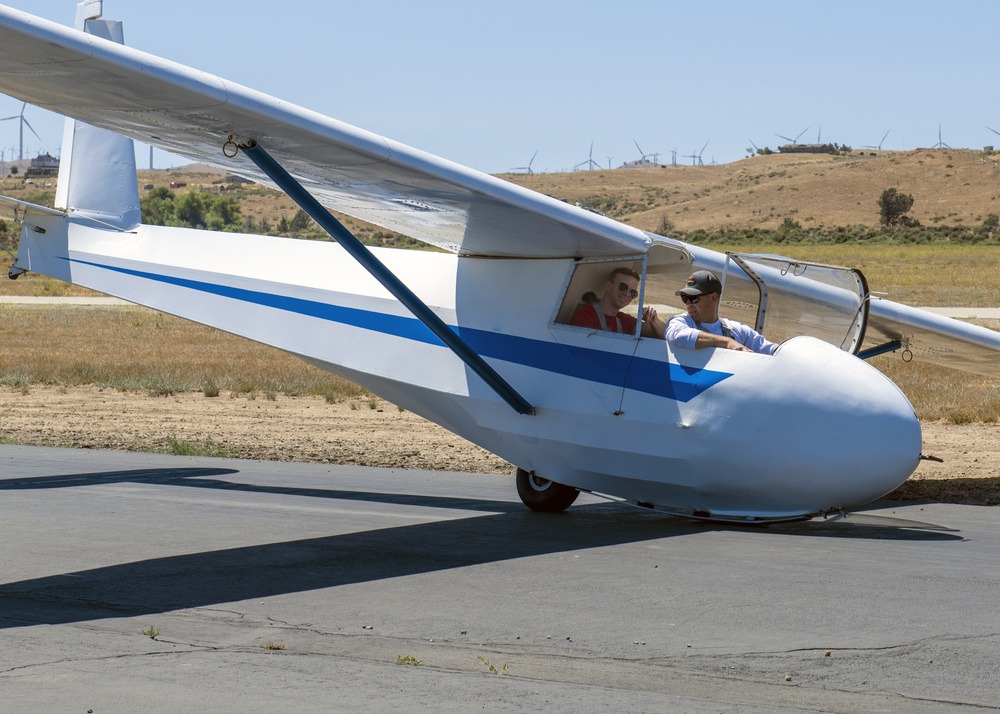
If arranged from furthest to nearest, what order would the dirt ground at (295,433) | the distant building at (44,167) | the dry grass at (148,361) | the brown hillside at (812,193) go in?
the distant building at (44,167)
the brown hillside at (812,193)
the dry grass at (148,361)
the dirt ground at (295,433)

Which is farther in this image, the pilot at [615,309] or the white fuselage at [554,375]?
the pilot at [615,309]

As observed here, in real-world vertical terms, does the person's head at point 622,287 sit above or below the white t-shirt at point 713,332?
above

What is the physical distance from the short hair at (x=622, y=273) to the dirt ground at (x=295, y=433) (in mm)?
3839

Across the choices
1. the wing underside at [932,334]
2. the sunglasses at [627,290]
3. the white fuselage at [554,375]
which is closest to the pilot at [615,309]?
the sunglasses at [627,290]

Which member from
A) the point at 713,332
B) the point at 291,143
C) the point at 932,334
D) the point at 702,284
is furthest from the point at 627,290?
the point at 932,334

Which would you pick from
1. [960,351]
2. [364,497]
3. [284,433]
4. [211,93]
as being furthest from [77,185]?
[960,351]

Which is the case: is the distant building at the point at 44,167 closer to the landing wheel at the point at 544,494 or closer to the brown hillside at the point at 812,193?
the brown hillside at the point at 812,193

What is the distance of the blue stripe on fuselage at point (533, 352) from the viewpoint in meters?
9.03

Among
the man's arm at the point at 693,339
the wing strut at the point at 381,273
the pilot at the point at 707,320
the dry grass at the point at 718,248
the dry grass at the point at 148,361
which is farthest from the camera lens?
the dry grass at the point at 718,248

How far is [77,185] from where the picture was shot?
13.9 metres

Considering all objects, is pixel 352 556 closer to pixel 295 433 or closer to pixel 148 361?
pixel 295 433

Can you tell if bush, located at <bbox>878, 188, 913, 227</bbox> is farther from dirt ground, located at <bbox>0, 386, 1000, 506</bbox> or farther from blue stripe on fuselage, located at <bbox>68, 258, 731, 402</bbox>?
blue stripe on fuselage, located at <bbox>68, 258, 731, 402</bbox>

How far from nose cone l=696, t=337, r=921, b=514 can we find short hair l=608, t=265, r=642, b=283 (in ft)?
4.47

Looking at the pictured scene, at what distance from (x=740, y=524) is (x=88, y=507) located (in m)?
5.48
